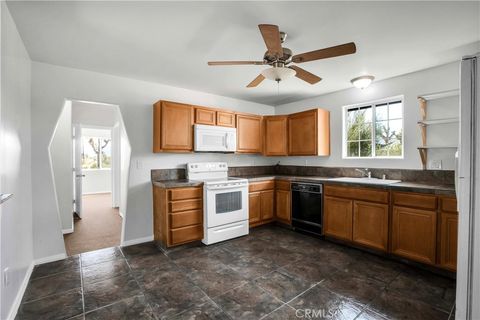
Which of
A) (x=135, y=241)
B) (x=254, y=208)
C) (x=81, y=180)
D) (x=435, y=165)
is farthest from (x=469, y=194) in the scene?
(x=81, y=180)

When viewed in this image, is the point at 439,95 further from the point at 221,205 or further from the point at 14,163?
the point at 14,163

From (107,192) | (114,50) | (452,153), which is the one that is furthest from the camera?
(107,192)

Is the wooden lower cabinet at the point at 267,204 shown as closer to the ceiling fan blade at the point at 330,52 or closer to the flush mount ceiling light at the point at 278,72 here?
the flush mount ceiling light at the point at 278,72

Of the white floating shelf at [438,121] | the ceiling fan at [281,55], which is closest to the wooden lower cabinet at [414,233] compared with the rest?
the white floating shelf at [438,121]

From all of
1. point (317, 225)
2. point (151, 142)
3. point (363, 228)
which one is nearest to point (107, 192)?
point (151, 142)

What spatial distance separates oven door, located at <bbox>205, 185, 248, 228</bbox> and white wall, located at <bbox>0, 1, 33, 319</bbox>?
2.00 m

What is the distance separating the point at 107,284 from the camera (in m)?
2.31

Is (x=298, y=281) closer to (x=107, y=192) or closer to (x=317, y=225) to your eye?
(x=317, y=225)

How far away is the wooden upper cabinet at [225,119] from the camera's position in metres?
3.98

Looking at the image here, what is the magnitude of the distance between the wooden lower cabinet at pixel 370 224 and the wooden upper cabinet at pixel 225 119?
7.83 feet

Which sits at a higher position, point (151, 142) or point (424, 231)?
point (151, 142)

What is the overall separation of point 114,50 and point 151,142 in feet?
4.62

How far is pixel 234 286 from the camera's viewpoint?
226 centimetres

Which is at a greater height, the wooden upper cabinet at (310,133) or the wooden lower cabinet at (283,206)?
the wooden upper cabinet at (310,133)
